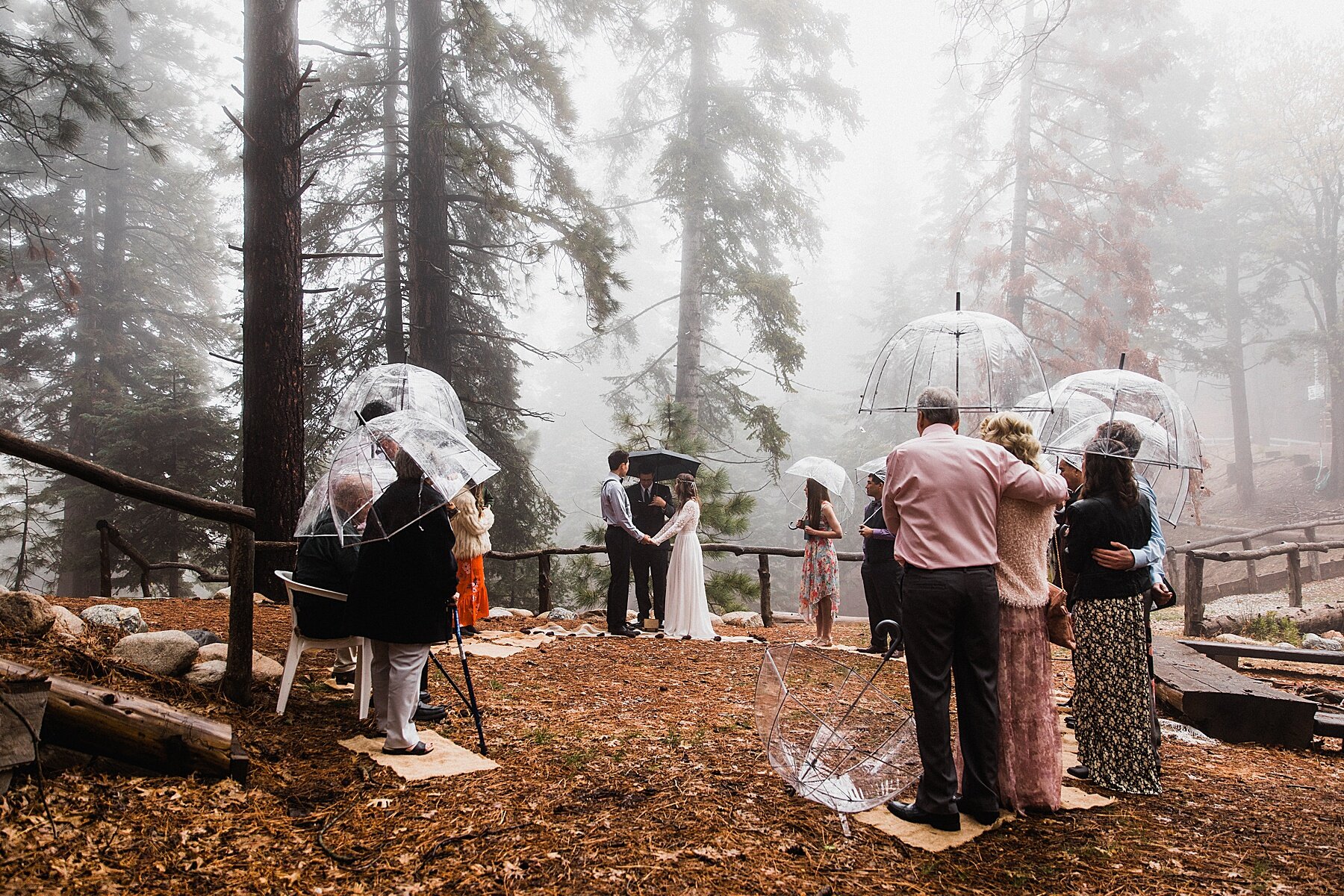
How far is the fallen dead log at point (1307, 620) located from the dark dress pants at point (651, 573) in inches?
283

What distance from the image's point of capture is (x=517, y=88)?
37.0 feet

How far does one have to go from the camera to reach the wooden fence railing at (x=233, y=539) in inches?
139

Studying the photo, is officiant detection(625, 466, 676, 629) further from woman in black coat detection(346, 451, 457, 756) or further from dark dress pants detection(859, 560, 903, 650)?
woman in black coat detection(346, 451, 457, 756)

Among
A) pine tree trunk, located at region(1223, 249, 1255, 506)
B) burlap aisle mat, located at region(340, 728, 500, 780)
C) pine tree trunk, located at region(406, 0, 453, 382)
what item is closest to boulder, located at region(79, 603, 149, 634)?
burlap aisle mat, located at region(340, 728, 500, 780)

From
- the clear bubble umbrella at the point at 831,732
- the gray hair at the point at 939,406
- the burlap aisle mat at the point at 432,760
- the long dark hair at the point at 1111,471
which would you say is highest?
the gray hair at the point at 939,406

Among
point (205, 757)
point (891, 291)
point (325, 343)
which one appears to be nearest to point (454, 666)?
point (205, 757)

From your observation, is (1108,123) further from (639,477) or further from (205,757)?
(205,757)

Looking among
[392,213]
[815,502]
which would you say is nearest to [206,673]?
[815,502]

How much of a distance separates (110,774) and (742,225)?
15421 millimetres

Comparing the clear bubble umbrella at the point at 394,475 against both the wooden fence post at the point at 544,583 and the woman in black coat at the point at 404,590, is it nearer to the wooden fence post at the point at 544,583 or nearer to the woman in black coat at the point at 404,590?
the woman in black coat at the point at 404,590

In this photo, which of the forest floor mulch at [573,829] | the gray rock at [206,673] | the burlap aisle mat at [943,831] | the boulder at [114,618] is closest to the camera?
the forest floor mulch at [573,829]

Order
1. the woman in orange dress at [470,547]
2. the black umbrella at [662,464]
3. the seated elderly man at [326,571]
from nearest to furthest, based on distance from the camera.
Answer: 1. the seated elderly man at [326,571]
2. the woman in orange dress at [470,547]
3. the black umbrella at [662,464]

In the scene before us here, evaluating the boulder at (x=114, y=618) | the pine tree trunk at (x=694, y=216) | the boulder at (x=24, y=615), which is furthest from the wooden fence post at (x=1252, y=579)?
the boulder at (x=24, y=615)

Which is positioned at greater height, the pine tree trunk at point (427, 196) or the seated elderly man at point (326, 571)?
the pine tree trunk at point (427, 196)
